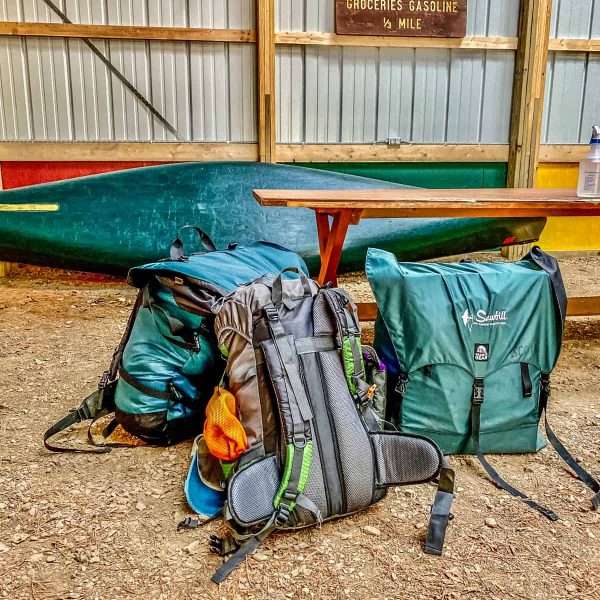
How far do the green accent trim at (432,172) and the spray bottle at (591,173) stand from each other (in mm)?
1869

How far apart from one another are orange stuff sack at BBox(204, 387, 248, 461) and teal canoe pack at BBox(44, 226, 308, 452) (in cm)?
27

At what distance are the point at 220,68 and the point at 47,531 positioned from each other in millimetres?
2941

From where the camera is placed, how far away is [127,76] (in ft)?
11.2

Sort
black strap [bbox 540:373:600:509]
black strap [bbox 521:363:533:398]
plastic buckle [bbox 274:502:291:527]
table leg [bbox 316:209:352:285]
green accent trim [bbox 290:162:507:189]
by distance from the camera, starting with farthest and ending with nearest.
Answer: green accent trim [bbox 290:162:507:189]
table leg [bbox 316:209:352:285]
black strap [bbox 521:363:533:398]
black strap [bbox 540:373:600:509]
plastic buckle [bbox 274:502:291:527]

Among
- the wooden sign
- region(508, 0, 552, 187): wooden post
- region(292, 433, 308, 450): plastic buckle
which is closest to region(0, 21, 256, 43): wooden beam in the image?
the wooden sign

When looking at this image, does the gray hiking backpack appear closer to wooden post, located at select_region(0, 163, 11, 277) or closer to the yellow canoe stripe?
the yellow canoe stripe

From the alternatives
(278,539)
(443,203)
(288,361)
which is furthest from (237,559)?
(443,203)

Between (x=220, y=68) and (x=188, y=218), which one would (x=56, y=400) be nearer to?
(x=188, y=218)

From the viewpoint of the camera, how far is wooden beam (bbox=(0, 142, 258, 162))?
340 cm

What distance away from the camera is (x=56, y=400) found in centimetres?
187

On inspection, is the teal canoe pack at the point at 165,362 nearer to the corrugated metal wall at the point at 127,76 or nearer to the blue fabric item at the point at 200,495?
the blue fabric item at the point at 200,495

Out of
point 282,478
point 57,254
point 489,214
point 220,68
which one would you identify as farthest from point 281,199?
point 220,68

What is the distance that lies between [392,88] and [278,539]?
10.2 feet

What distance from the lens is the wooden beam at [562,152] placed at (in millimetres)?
3815
